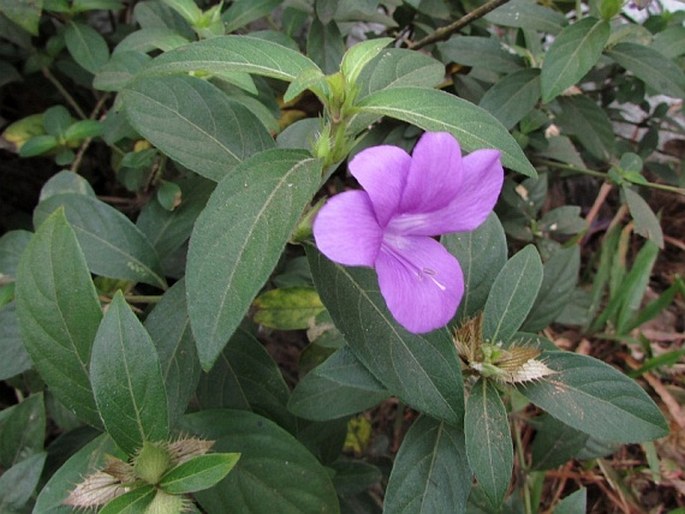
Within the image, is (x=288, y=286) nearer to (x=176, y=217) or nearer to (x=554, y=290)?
(x=176, y=217)

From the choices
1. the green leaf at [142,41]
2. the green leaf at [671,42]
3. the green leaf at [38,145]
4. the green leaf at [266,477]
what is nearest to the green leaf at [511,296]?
the green leaf at [266,477]

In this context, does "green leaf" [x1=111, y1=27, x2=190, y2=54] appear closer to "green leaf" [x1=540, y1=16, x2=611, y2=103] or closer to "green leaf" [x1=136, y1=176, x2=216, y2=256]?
"green leaf" [x1=136, y1=176, x2=216, y2=256]

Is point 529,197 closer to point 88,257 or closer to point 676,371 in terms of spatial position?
point 676,371

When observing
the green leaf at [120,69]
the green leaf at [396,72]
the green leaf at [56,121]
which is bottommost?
the green leaf at [56,121]

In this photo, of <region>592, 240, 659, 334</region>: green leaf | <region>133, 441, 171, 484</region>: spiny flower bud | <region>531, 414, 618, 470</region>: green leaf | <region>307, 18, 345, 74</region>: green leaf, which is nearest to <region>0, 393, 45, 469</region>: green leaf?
<region>133, 441, 171, 484</region>: spiny flower bud

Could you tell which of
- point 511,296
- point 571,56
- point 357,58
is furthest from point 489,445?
point 571,56

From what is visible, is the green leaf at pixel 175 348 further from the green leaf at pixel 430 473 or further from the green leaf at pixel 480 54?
the green leaf at pixel 480 54
